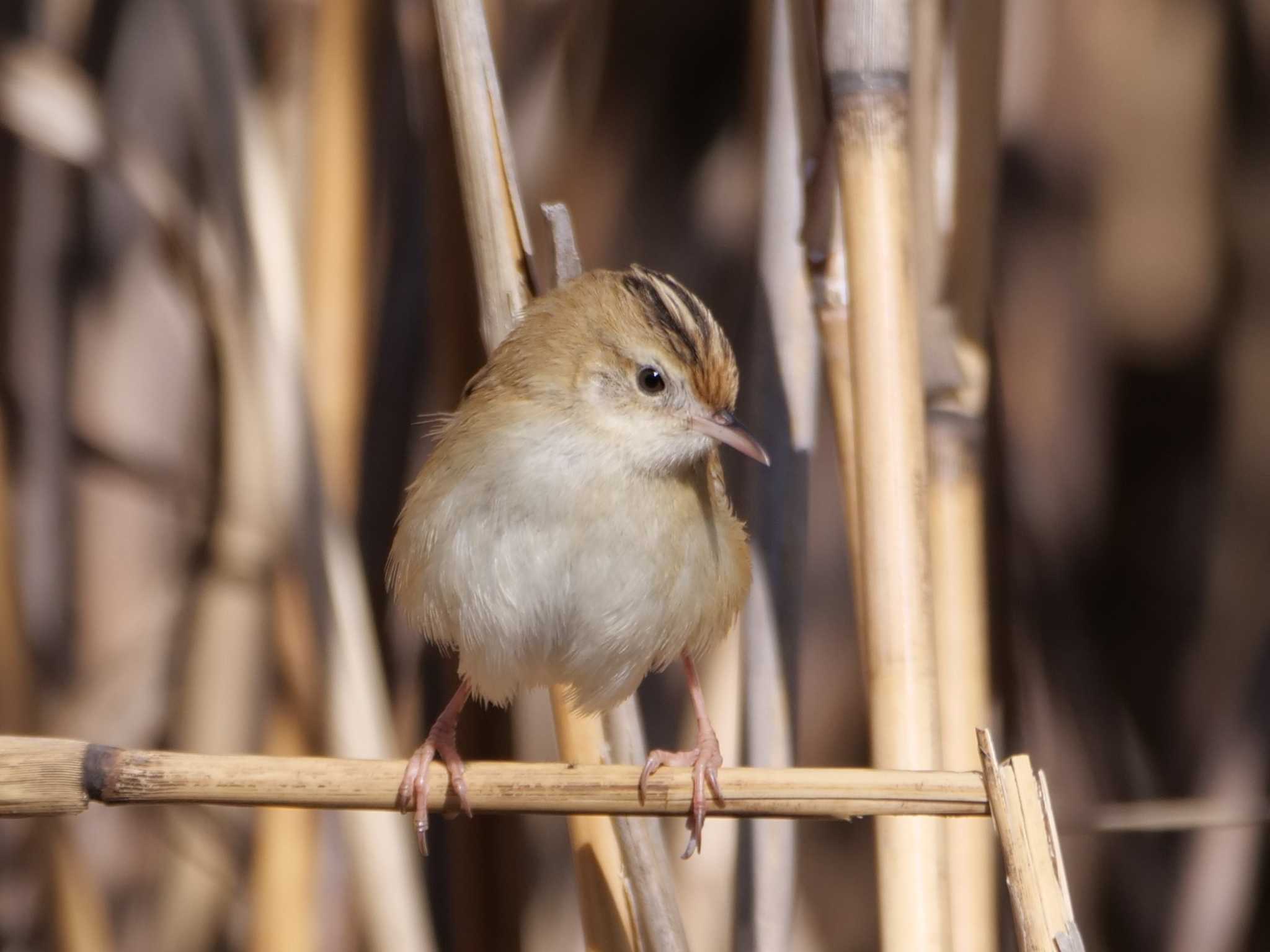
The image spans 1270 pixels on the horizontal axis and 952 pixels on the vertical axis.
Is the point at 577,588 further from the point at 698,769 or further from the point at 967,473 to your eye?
the point at 967,473

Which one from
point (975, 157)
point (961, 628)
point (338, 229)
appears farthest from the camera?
point (338, 229)

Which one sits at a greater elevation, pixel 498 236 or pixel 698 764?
pixel 498 236

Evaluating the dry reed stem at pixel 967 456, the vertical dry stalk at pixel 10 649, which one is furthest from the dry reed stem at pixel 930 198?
the vertical dry stalk at pixel 10 649

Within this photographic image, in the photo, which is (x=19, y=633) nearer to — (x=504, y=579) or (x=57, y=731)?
(x=57, y=731)

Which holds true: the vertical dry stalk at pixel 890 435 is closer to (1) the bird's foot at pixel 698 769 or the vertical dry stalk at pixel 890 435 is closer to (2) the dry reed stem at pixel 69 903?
(1) the bird's foot at pixel 698 769

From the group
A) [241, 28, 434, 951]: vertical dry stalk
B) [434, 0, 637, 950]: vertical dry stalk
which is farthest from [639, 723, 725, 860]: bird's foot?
[241, 28, 434, 951]: vertical dry stalk

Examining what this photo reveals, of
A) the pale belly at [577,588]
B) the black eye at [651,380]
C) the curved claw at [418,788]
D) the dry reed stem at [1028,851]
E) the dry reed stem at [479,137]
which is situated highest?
the dry reed stem at [479,137]

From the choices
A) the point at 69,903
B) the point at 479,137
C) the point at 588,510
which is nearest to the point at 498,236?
Result: the point at 479,137

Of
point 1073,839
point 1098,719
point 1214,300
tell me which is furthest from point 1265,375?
point 1073,839
